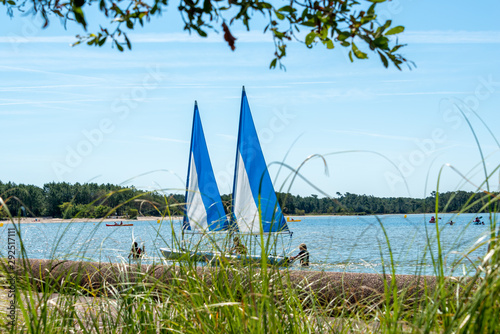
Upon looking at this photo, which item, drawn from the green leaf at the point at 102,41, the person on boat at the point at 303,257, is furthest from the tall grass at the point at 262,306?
the green leaf at the point at 102,41

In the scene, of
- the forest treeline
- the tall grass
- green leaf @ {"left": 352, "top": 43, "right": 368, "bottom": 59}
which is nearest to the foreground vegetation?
the tall grass

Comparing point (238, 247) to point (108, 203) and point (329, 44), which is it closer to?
point (108, 203)

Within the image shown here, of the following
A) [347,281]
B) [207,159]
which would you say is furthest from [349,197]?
[207,159]

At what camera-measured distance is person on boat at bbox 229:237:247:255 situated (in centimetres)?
228

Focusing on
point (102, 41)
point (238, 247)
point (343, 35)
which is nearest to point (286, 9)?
point (343, 35)

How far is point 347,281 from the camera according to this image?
2.63m

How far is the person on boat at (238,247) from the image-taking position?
7.49ft

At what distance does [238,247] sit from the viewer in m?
2.39

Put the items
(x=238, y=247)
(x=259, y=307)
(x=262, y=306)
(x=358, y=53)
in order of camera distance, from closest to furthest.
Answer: (x=262, y=306) < (x=259, y=307) < (x=358, y=53) < (x=238, y=247)

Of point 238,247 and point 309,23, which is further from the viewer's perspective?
point 238,247

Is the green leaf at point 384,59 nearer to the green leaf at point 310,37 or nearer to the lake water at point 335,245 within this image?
the green leaf at point 310,37

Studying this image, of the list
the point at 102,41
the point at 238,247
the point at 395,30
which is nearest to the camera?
the point at 395,30

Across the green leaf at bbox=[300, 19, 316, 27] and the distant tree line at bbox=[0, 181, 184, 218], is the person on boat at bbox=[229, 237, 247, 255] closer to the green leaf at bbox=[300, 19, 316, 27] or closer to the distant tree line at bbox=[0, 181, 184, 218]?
the distant tree line at bbox=[0, 181, 184, 218]

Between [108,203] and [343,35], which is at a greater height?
[343,35]
